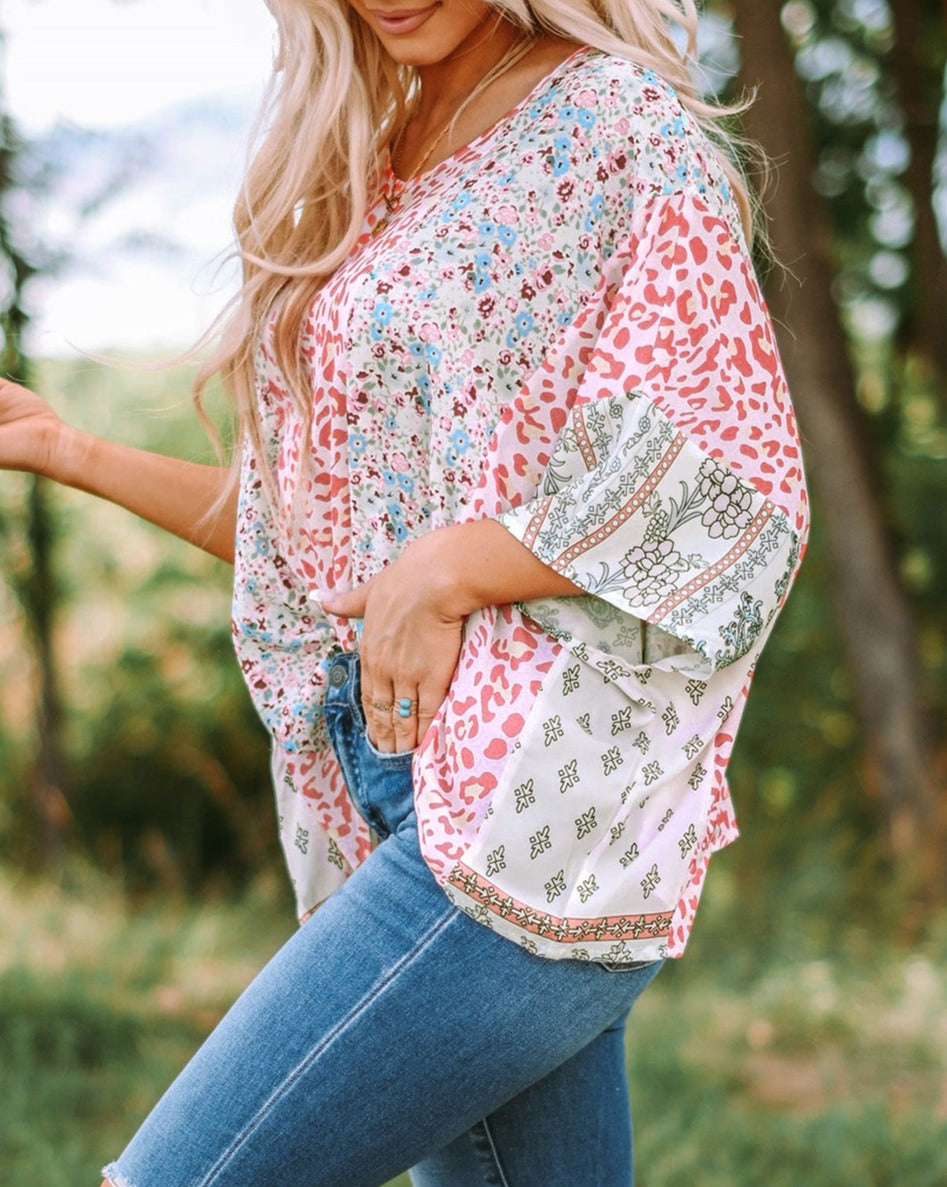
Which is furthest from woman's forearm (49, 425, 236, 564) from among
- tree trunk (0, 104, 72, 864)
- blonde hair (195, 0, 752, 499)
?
tree trunk (0, 104, 72, 864)

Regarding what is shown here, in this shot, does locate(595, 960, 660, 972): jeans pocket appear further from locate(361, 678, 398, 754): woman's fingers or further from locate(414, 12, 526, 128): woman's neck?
locate(414, 12, 526, 128): woman's neck

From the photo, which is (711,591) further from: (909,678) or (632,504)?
(909,678)

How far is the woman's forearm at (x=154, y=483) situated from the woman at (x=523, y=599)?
29 centimetres

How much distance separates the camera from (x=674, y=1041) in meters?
3.92

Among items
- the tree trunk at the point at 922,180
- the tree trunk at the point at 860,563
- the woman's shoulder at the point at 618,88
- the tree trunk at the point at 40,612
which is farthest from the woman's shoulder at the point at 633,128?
the tree trunk at the point at 922,180

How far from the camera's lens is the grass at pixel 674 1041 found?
3332mm

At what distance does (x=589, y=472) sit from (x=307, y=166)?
558 millimetres

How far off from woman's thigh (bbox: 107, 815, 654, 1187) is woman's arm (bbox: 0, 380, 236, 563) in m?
0.65

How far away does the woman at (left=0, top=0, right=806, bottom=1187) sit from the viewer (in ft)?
4.47

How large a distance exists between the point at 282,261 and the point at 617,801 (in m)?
0.74

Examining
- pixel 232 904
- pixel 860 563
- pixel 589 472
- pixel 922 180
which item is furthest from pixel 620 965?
pixel 922 180

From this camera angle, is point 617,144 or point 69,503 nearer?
point 617,144

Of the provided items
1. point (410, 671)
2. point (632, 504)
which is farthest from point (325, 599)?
point (632, 504)

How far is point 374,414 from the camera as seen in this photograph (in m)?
1.54
